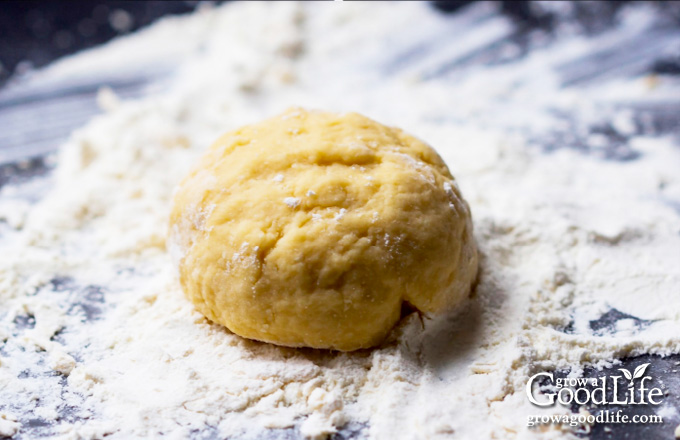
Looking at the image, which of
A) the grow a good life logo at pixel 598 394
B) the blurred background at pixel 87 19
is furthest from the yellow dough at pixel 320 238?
the blurred background at pixel 87 19

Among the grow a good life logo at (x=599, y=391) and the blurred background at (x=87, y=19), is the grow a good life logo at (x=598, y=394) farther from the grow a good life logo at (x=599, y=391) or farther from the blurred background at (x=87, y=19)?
the blurred background at (x=87, y=19)

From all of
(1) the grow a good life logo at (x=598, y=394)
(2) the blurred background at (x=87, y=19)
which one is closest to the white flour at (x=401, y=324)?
(1) the grow a good life logo at (x=598, y=394)

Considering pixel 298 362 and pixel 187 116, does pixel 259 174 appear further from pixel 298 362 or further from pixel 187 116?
pixel 187 116

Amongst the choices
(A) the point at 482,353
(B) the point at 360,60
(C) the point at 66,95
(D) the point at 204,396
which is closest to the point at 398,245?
(A) the point at 482,353

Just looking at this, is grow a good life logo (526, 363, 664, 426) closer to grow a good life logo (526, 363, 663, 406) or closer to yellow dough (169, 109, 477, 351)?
grow a good life logo (526, 363, 663, 406)

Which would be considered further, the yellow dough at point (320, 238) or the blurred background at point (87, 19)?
the blurred background at point (87, 19)

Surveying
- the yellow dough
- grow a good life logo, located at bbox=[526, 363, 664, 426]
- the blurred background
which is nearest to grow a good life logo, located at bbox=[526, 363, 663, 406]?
grow a good life logo, located at bbox=[526, 363, 664, 426]

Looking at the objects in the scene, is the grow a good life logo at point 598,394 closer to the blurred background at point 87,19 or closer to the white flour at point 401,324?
the white flour at point 401,324

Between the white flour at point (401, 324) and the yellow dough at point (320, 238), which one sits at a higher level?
the yellow dough at point (320, 238)
